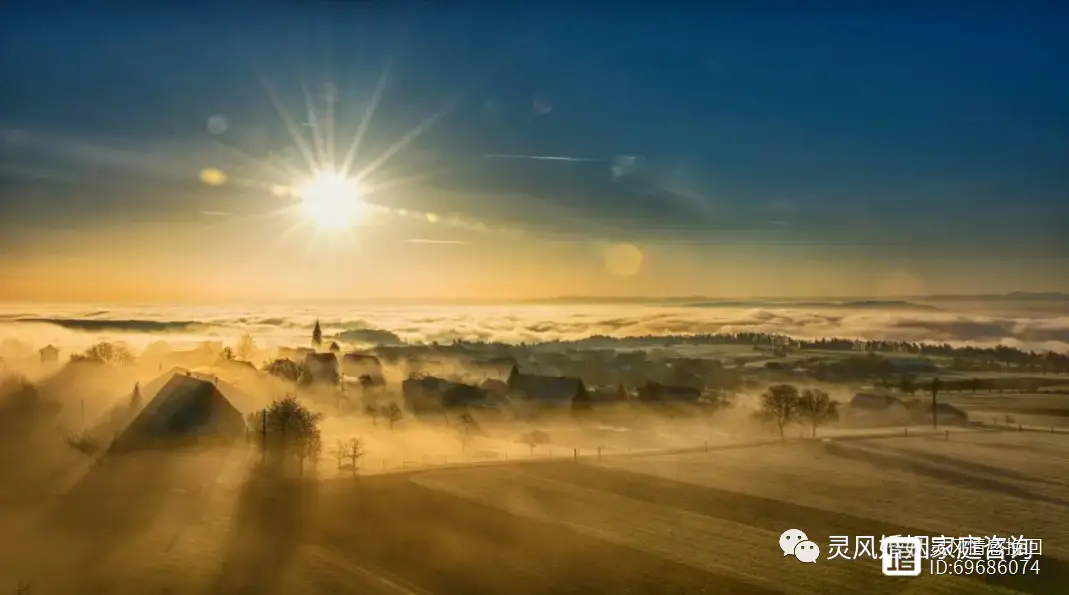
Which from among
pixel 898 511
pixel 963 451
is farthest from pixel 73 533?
pixel 963 451

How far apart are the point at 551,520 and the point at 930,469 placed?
15.2ft

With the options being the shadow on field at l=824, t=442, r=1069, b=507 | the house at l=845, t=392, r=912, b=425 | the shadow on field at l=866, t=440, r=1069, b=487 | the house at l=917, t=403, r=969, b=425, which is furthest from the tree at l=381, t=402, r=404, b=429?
the house at l=917, t=403, r=969, b=425

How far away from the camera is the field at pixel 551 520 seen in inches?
245

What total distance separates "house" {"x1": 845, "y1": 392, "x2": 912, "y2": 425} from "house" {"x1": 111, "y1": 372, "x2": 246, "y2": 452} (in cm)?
740

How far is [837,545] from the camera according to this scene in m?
6.86

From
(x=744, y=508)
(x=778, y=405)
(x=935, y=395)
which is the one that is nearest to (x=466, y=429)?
(x=744, y=508)

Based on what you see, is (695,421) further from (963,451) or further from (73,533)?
(73,533)

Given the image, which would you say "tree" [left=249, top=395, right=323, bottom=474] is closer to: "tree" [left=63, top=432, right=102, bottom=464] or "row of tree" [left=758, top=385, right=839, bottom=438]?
"tree" [left=63, top=432, right=102, bottom=464]

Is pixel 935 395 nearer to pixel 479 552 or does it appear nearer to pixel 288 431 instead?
pixel 479 552

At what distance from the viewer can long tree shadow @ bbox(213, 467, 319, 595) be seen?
6.22 meters

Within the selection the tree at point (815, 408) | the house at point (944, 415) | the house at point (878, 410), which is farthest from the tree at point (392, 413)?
the house at point (944, 415)

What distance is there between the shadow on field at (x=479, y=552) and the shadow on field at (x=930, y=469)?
3.49 meters

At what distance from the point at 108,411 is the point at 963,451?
392 inches

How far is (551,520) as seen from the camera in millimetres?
7359
